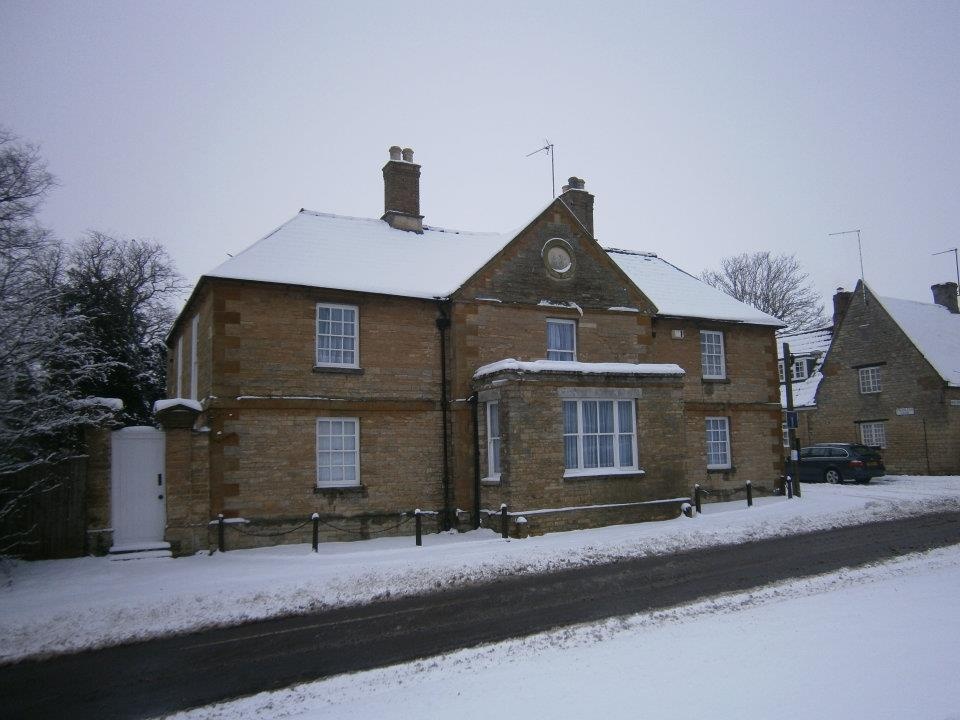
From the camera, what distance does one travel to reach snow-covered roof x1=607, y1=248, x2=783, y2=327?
23172 mm

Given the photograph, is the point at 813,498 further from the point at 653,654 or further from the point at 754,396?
the point at 653,654

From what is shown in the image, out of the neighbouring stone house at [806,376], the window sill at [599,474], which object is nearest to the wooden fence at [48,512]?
the window sill at [599,474]

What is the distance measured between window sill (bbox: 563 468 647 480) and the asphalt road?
3812 millimetres

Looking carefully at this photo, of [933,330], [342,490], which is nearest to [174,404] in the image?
[342,490]

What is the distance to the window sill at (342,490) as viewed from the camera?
16.8 meters

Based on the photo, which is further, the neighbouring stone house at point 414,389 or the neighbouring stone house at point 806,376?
the neighbouring stone house at point 806,376

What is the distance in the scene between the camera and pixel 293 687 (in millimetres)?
7012

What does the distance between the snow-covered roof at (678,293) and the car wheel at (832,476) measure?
24.6 feet

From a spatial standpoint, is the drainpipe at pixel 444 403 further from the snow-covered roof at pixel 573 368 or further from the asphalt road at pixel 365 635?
the asphalt road at pixel 365 635

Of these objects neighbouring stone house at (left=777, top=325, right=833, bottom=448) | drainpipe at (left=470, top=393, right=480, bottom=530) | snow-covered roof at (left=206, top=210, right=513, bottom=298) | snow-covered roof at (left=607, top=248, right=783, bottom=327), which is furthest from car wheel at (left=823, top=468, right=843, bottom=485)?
drainpipe at (left=470, top=393, right=480, bottom=530)

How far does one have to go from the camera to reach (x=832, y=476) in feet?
92.1

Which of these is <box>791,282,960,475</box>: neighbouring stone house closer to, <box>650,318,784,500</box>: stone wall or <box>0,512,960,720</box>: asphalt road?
<box>650,318,784,500</box>: stone wall

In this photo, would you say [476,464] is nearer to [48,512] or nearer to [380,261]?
[380,261]

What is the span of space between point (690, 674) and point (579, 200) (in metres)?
19.4
